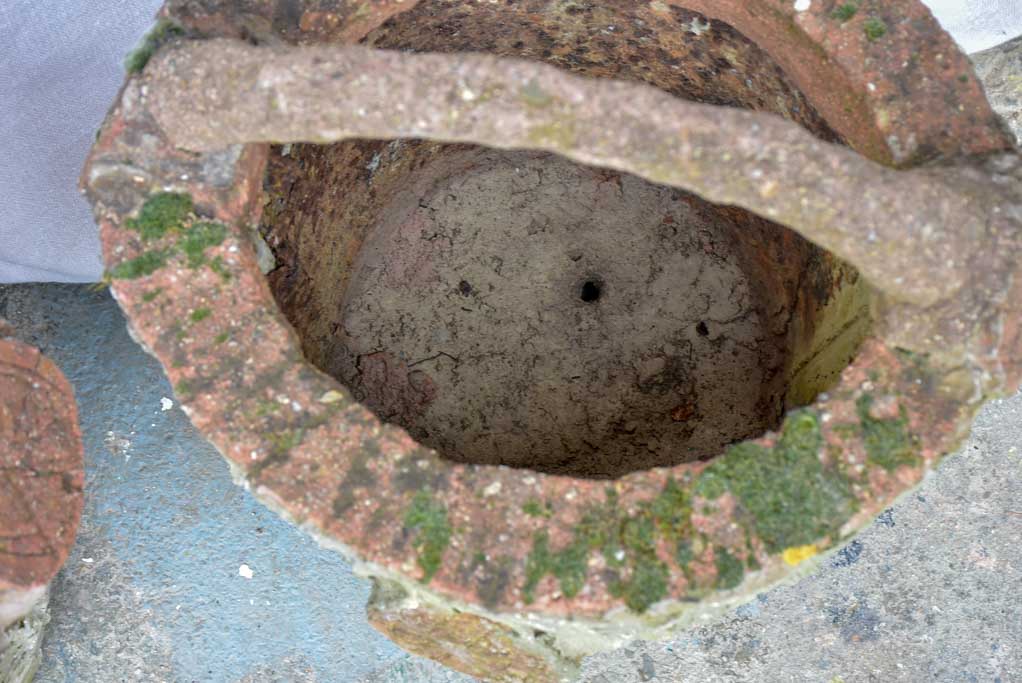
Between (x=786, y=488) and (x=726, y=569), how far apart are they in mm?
209

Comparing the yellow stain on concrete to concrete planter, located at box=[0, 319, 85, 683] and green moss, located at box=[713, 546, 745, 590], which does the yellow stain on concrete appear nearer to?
green moss, located at box=[713, 546, 745, 590]

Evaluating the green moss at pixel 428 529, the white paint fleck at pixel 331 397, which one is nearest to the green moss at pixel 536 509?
the green moss at pixel 428 529

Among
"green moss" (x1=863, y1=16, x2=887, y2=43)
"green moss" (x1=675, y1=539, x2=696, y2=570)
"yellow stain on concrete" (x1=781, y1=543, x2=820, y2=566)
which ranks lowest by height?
"green moss" (x1=675, y1=539, x2=696, y2=570)

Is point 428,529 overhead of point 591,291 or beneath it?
overhead

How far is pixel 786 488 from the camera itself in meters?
1.84

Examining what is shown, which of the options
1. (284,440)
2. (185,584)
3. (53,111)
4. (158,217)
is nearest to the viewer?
(284,440)

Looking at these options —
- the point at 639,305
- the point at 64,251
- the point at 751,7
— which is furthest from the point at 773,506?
the point at 64,251

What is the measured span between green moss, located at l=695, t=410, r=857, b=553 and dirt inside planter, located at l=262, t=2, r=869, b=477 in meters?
0.76

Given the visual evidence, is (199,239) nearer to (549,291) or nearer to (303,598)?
(549,291)

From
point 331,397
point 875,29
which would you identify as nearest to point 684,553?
point 331,397

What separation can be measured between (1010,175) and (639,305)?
140 cm

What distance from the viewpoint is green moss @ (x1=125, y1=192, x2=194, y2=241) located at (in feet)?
6.54

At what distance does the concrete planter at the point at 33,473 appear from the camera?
2258 mm

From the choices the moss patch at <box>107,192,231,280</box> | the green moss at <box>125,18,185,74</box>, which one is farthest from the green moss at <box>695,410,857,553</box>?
the green moss at <box>125,18,185,74</box>
